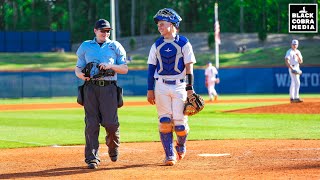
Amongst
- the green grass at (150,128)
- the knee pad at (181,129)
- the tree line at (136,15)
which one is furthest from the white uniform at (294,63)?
the tree line at (136,15)

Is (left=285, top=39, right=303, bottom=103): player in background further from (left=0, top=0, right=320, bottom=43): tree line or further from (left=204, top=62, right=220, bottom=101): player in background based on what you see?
(left=0, top=0, right=320, bottom=43): tree line

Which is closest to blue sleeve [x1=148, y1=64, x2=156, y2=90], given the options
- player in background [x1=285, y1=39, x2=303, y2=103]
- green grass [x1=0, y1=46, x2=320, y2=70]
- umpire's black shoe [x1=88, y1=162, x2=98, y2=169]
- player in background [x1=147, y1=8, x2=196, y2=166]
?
player in background [x1=147, y1=8, x2=196, y2=166]

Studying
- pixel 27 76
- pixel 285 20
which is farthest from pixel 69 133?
pixel 285 20

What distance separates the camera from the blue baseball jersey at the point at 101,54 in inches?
491

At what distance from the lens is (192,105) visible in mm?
12320

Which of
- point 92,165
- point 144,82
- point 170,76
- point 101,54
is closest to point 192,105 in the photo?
point 170,76

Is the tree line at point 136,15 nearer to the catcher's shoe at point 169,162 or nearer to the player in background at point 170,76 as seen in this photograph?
the player in background at point 170,76

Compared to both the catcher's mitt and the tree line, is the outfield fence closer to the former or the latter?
the tree line

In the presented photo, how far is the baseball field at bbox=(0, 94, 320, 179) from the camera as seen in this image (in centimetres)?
1151

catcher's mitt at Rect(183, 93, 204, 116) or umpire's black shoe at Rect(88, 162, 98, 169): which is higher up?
catcher's mitt at Rect(183, 93, 204, 116)

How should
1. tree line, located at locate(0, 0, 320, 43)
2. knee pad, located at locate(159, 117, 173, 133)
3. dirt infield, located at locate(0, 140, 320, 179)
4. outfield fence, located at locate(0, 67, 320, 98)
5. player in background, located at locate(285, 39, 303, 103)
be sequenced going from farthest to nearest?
tree line, located at locate(0, 0, 320, 43), outfield fence, located at locate(0, 67, 320, 98), player in background, located at locate(285, 39, 303, 103), knee pad, located at locate(159, 117, 173, 133), dirt infield, located at locate(0, 140, 320, 179)

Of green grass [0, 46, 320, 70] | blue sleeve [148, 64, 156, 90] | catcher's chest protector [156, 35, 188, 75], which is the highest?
catcher's chest protector [156, 35, 188, 75]

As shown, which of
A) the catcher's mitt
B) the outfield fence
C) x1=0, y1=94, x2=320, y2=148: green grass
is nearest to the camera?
the catcher's mitt

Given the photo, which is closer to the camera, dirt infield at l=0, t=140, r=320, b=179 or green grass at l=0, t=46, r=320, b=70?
dirt infield at l=0, t=140, r=320, b=179
